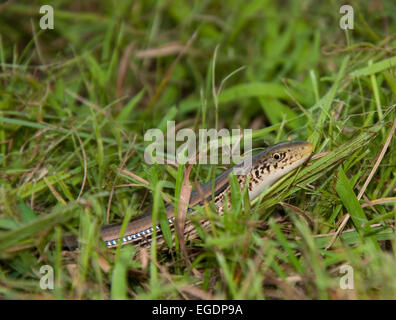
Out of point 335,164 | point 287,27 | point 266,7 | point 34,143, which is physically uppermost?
point 266,7

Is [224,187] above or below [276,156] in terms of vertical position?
below

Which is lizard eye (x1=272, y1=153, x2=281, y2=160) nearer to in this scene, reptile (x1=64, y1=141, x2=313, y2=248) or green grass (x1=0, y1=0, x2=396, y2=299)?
reptile (x1=64, y1=141, x2=313, y2=248)

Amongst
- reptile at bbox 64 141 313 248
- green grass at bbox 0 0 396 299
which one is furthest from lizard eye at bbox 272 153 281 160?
green grass at bbox 0 0 396 299

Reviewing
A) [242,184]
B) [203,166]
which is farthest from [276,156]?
[203,166]

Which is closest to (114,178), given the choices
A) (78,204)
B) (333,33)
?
(78,204)

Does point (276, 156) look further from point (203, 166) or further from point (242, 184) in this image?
point (203, 166)
